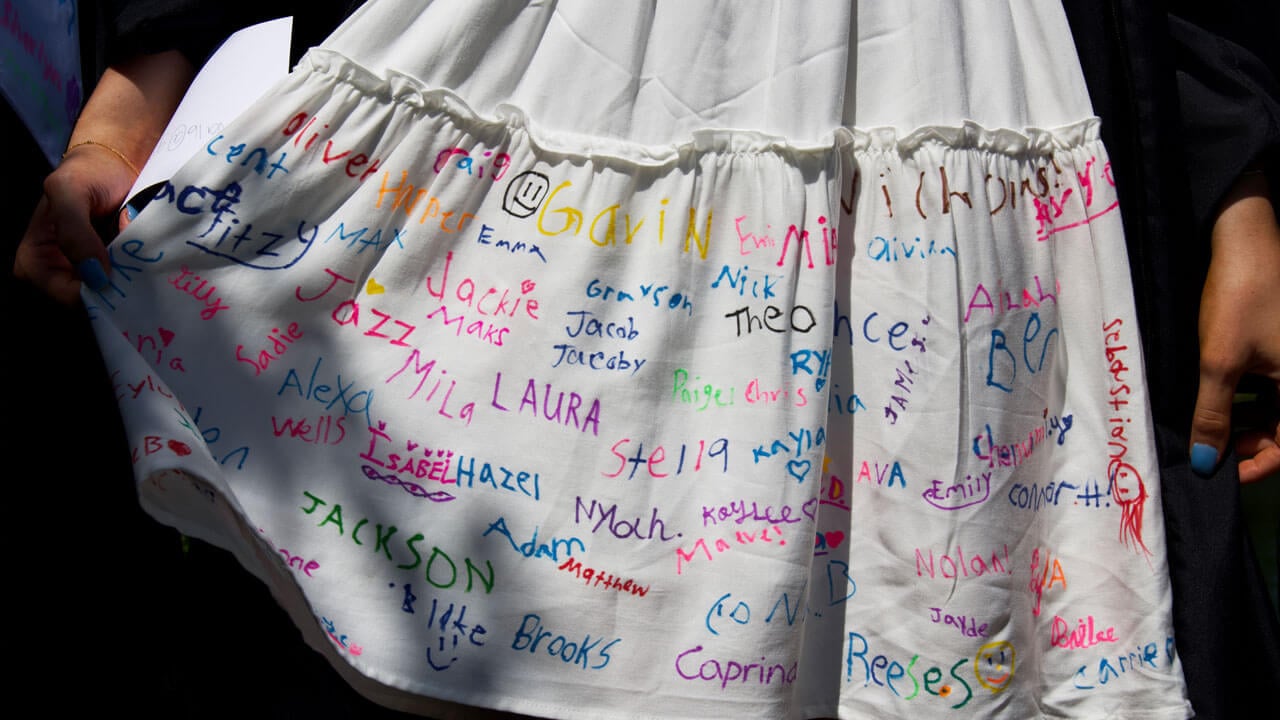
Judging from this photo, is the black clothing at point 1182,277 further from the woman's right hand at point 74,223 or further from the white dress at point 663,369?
the woman's right hand at point 74,223

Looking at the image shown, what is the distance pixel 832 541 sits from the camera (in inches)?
34.1

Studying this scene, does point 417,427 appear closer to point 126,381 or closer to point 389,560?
point 389,560

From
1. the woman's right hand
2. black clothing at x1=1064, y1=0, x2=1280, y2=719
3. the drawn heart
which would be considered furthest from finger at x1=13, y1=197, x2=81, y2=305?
black clothing at x1=1064, y1=0, x2=1280, y2=719

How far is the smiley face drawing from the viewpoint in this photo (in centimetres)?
84

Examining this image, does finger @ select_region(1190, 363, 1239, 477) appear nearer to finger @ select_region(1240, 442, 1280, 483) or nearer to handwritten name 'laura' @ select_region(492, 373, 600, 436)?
finger @ select_region(1240, 442, 1280, 483)

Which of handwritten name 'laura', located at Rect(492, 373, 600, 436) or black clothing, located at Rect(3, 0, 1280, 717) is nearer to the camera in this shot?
handwritten name 'laura', located at Rect(492, 373, 600, 436)

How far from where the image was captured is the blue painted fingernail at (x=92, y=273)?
831 millimetres

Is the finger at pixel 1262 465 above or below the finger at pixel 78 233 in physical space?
above

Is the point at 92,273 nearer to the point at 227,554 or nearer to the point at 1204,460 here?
the point at 227,554

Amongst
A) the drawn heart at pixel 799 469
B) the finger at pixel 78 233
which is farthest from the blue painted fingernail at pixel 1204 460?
the finger at pixel 78 233

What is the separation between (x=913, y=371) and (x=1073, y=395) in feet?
0.63

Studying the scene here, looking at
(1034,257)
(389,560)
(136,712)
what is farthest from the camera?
(136,712)

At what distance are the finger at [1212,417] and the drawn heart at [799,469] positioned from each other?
48 centimetres

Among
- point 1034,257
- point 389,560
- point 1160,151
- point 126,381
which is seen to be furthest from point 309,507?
point 1160,151
